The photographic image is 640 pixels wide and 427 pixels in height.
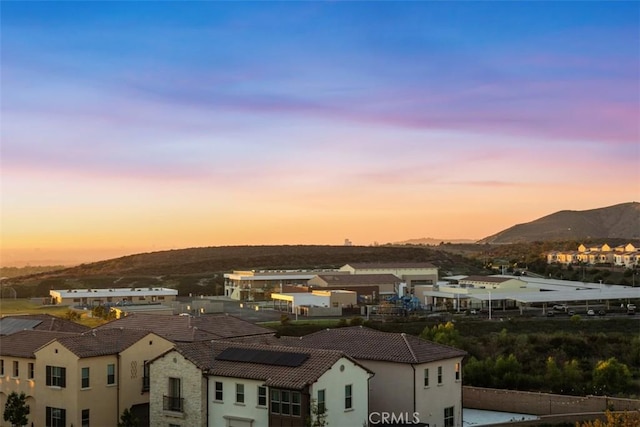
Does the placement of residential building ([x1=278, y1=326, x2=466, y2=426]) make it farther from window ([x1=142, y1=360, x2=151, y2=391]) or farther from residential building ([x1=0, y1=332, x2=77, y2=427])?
residential building ([x1=0, y1=332, x2=77, y2=427])

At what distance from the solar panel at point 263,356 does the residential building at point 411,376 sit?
14.4 ft

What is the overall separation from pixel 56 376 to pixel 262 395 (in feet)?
29.2

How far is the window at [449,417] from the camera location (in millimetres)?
29702

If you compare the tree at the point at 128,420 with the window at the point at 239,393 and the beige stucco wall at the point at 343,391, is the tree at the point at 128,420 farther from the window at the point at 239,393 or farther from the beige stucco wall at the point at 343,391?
the beige stucco wall at the point at 343,391

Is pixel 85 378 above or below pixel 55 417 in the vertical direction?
above

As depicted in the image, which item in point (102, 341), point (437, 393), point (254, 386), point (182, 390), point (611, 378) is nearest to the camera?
point (254, 386)

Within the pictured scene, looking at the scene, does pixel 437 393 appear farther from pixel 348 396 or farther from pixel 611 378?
pixel 611 378

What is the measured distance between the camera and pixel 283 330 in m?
60.0

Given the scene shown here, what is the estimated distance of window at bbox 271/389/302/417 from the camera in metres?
24.2

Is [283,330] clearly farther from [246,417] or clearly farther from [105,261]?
[105,261]

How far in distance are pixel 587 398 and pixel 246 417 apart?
16451mm

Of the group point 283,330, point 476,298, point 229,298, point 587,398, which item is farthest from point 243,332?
point 229,298

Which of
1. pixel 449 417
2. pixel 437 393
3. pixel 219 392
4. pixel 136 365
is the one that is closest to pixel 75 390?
pixel 136 365

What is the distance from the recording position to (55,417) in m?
28.8
